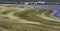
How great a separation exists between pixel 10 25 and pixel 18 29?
78 millimetres

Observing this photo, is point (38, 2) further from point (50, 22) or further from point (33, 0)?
point (50, 22)

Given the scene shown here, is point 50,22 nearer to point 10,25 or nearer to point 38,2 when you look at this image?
point 10,25

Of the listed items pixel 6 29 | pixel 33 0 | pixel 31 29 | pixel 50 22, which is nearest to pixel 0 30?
pixel 6 29

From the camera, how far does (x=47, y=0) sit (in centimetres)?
158

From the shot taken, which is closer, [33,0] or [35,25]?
[35,25]

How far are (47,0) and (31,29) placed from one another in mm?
961

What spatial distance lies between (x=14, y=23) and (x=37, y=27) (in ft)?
0.50

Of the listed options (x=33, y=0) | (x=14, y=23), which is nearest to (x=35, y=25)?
(x=14, y=23)

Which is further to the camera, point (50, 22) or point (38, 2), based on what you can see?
point (38, 2)

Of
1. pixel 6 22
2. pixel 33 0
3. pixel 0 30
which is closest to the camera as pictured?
pixel 0 30

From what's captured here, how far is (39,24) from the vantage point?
0.76 m

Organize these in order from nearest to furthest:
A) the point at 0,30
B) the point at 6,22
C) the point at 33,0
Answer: the point at 0,30 → the point at 6,22 → the point at 33,0

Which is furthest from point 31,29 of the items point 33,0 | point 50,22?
point 33,0

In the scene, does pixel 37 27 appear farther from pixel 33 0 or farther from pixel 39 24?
pixel 33 0
